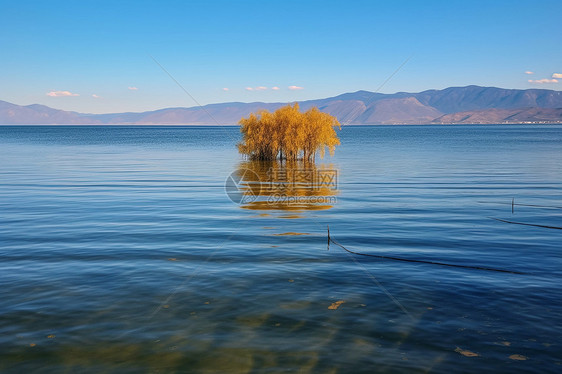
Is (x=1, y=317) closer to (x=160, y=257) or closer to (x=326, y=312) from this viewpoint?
(x=160, y=257)

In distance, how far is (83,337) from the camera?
909cm

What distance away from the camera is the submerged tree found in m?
53.2

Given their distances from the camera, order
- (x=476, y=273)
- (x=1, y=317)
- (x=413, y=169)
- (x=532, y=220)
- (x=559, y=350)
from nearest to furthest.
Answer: (x=559, y=350), (x=1, y=317), (x=476, y=273), (x=532, y=220), (x=413, y=169)

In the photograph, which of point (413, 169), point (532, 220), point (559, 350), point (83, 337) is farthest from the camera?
point (413, 169)

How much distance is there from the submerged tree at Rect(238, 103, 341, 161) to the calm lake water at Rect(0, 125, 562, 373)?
2702 cm

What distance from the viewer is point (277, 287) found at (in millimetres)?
12047

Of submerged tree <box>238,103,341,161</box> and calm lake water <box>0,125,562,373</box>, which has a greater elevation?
submerged tree <box>238,103,341,161</box>

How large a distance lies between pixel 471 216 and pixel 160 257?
15.2 m

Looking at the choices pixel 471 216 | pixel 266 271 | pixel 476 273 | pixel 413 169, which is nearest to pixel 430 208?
pixel 471 216

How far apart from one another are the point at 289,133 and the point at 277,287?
42715mm

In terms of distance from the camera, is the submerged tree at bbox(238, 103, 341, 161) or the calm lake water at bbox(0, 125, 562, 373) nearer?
the calm lake water at bbox(0, 125, 562, 373)

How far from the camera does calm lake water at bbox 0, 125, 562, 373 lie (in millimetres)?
8391

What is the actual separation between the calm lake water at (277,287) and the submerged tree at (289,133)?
27.0 m

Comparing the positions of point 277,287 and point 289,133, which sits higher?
point 289,133
